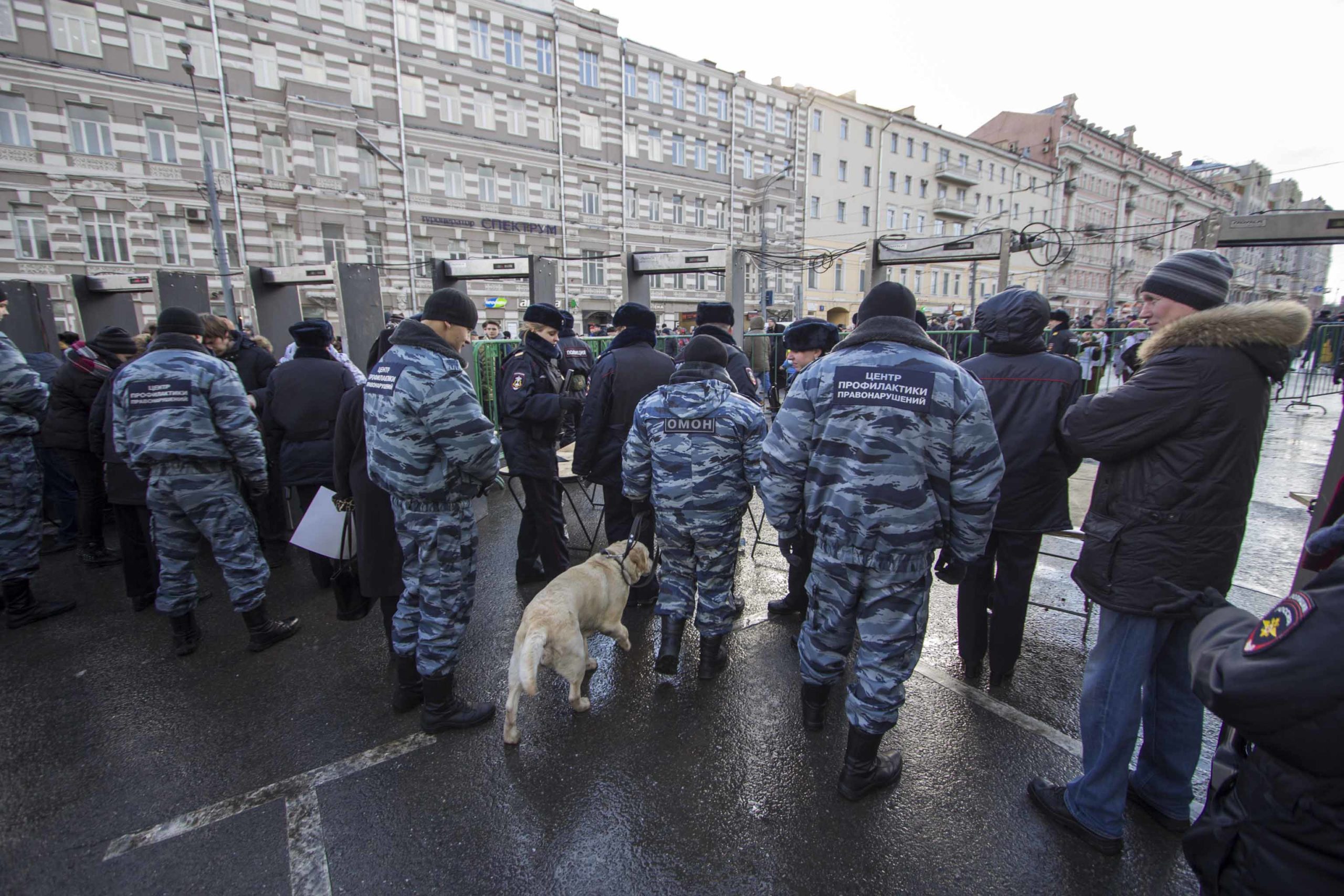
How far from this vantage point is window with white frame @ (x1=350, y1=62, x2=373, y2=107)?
2298 centimetres

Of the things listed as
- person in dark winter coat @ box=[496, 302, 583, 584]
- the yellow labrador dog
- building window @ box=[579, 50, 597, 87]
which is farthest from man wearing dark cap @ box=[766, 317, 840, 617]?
building window @ box=[579, 50, 597, 87]

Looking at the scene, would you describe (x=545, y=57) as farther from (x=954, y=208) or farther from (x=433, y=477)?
(x=954, y=208)

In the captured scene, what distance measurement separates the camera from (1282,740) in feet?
3.64

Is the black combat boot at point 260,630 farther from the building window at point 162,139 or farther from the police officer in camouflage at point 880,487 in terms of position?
the building window at point 162,139

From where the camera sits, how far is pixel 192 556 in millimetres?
3719

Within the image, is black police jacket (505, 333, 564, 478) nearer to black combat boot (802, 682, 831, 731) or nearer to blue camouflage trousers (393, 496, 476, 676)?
blue camouflage trousers (393, 496, 476, 676)

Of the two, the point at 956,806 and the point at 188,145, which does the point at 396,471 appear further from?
the point at 188,145

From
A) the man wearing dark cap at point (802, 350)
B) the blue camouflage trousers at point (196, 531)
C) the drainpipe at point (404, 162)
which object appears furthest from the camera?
the drainpipe at point (404, 162)

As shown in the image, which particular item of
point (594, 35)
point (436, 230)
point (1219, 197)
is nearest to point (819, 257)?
point (436, 230)

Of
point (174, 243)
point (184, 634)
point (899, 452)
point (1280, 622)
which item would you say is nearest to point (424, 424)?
point (899, 452)

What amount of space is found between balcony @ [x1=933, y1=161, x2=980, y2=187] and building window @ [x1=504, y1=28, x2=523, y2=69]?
3038 centimetres

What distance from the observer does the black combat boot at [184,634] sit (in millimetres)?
3775

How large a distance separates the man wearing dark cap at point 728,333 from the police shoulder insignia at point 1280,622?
3.62m

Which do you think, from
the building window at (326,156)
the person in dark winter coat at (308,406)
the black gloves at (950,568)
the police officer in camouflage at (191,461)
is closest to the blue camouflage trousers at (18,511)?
the police officer in camouflage at (191,461)
